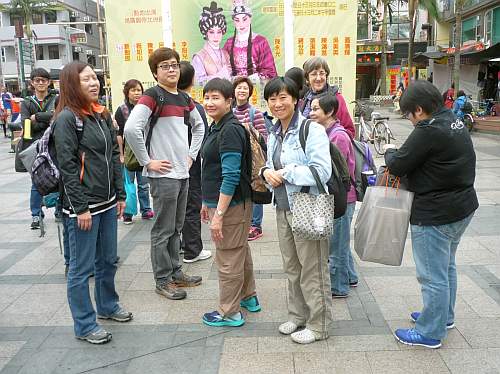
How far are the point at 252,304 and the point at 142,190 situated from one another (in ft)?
9.87

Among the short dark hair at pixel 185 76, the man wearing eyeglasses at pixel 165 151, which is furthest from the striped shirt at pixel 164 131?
the short dark hair at pixel 185 76

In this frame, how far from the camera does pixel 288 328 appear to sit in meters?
3.15

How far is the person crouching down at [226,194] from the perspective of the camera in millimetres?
2986

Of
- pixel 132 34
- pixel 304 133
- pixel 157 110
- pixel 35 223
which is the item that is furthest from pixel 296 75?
pixel 132 34

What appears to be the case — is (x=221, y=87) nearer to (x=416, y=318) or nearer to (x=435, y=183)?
(x=435, y=183)

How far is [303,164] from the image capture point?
2803mm

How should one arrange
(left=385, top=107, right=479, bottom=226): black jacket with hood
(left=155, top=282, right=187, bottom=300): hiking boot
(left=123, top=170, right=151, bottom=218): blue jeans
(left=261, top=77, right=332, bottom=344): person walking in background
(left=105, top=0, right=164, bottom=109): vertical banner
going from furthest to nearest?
(left=105, top=0, right=164, bottom=109): vertical banner, (left=123, top=170, right=151, bottom=218): blue jeans, (left=155, top=282, right=187, bottom=300): hiking boot, (left=261, top=77, right=332, bottom=344): person walking in background, (left=385, top=107, right=479, bottom=226): black jacket with hood

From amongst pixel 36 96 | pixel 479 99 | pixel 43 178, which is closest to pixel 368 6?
pixel 479 99

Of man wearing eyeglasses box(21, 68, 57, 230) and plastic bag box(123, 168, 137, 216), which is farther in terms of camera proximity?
plastic bag box(123, 168, 137, 216)

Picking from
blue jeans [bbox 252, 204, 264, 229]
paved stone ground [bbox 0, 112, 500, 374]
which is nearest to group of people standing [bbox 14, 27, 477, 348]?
paved stone ground [bbox 0, 112, 500, 374]

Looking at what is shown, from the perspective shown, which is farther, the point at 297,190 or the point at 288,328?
the point at 288,328

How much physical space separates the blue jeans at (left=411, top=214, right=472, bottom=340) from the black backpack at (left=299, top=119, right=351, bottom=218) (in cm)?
44

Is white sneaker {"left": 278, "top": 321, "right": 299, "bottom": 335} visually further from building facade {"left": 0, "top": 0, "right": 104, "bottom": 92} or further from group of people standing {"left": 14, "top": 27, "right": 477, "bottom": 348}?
building facade {"left": 0, "top": 0, "right": 104, "bottom": 92}

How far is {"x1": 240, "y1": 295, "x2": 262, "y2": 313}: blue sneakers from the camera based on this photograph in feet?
11.5
